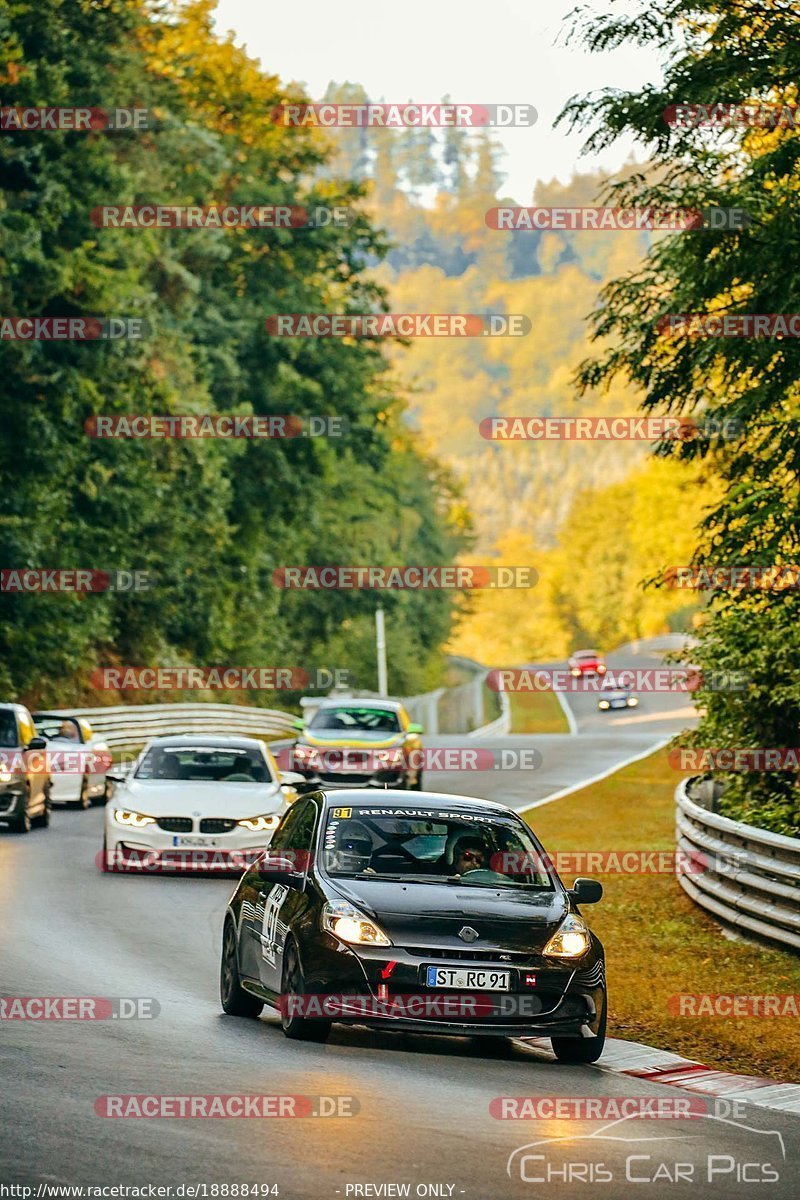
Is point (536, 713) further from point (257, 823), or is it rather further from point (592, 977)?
point (592, 977)

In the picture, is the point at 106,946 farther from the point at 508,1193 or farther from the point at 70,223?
→ the point at 70,223

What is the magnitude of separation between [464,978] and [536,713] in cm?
9234

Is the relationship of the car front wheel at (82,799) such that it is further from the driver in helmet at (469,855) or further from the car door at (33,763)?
the driver in helmet at (469,855)

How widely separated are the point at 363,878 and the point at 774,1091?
253 centimetres

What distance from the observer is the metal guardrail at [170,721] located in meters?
45.9

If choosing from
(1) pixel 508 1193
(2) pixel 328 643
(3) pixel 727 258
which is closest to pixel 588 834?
(3) pixel 727 258

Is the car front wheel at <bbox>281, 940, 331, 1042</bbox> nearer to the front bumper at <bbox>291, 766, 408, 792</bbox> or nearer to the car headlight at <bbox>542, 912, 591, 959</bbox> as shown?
the car headlight at <bbox>542, 912, 591, 959</bbox>

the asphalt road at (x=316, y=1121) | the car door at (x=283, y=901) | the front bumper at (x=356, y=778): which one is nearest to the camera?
the asphalt road at (x=316, y=1121)

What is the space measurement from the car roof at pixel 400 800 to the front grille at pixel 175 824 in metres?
8.80

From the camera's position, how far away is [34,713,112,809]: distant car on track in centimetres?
3128

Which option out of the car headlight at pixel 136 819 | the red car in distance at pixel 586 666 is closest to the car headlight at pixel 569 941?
the car headlight at pixel 136 819

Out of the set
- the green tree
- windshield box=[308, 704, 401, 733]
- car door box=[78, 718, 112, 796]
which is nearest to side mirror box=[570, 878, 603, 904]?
the green tree

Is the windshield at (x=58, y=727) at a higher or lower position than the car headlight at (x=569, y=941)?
lower

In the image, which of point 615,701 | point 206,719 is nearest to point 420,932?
point 206,719
